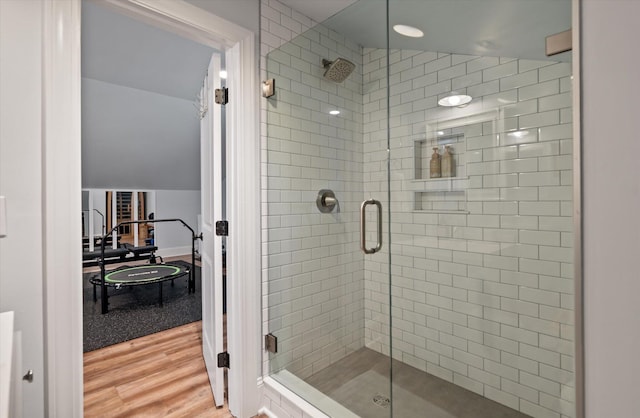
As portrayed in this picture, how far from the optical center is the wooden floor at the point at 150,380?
192 cm

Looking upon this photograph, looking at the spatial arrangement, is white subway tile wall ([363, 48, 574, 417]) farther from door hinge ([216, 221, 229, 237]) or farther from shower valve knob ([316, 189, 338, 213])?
door hinge ([216, 221, 229, 237])

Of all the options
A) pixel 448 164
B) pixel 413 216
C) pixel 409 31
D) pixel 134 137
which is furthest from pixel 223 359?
pixel 134 137

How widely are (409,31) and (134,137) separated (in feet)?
14.5

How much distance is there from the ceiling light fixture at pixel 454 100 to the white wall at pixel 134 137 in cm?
385

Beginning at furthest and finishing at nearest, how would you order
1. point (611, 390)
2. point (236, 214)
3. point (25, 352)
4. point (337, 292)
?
point (337, 292) < point (236, 214) < point (25, 352) < point (611, 390)

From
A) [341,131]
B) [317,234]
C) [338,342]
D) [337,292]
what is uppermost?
[341,131]

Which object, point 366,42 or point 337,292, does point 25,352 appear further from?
point 366,42

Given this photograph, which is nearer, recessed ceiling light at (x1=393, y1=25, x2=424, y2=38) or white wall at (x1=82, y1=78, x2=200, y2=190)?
recessed ceiling light at (x1=393, y1=25, x2=424, y2=38)

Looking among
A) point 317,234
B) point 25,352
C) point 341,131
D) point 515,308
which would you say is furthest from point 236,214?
point 515,308

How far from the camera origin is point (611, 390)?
3.16 feet

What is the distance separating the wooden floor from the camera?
1.92 meters

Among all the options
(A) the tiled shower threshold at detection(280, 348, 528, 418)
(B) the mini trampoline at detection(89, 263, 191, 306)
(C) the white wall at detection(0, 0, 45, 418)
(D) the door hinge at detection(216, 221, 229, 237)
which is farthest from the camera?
(B) the mini trampoline at detection(89, 263, 191, 306)

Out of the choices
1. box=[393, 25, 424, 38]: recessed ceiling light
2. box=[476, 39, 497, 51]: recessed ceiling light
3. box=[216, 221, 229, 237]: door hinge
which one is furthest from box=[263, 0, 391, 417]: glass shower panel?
box=[476, 39, 497, 51]: recessed ceiling light

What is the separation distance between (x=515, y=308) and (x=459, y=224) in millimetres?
519
